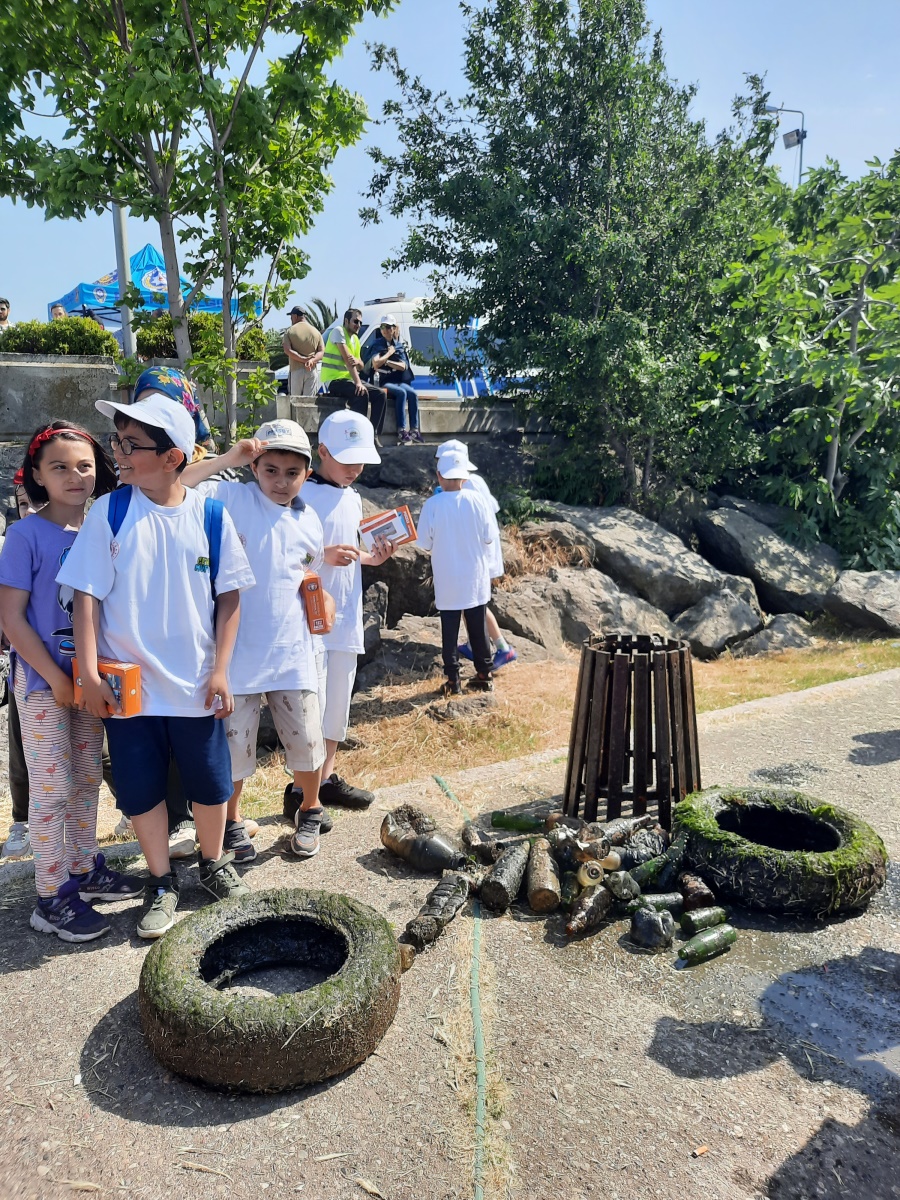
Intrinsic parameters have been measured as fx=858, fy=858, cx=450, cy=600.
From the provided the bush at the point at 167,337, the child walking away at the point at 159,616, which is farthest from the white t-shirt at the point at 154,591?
the bush at the point at 167,337

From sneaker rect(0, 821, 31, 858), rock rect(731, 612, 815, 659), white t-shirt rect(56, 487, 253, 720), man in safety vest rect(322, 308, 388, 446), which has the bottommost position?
rock rect(731, 612, 815, 659)

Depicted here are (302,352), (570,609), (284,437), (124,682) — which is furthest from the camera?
(302,352)

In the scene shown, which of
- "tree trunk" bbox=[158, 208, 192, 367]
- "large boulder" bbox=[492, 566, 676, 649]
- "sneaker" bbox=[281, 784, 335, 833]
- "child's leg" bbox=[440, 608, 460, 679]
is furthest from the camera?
"large boulder" bbox=[492, 566, 676, 649]

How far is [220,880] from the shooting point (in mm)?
3611

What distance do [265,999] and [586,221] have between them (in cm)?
1077

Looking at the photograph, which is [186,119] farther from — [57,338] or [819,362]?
[819,362]

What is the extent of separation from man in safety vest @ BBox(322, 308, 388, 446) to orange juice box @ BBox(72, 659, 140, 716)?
7.90 metres

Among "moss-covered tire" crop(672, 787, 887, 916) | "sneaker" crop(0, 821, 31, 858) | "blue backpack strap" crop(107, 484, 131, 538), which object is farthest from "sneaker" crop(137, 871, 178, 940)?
"moss-covered tire" crop(672, 787, 887, 916)

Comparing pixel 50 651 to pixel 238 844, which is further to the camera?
pixel 238 844

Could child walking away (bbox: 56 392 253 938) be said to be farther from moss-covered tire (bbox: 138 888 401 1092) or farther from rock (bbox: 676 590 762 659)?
rock (bbox: 676 590 762 659)

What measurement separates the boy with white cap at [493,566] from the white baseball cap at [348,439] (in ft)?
10.5

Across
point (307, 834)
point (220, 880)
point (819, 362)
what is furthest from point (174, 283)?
point (819, 362)

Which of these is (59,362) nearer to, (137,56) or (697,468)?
(137,56)

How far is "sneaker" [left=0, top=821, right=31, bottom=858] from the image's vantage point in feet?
14.3
